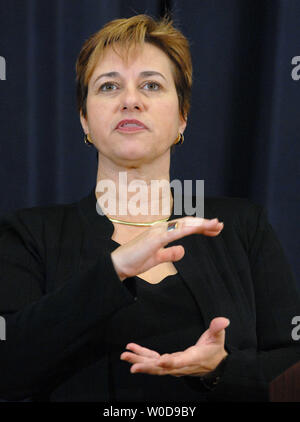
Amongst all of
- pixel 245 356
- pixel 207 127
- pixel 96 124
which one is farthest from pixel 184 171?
pixel 245 356

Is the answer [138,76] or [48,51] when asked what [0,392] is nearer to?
[138,76]

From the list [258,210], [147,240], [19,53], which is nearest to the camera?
[147,240]

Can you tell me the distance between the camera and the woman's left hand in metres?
0.94

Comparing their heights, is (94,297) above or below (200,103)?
below

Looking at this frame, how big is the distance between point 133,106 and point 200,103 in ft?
1.72

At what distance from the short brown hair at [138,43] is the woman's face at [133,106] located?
18 mm

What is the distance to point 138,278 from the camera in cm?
113

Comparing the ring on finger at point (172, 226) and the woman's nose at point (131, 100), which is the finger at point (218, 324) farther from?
the woman's nose at point (131, 100)

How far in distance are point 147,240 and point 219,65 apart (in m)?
0.88

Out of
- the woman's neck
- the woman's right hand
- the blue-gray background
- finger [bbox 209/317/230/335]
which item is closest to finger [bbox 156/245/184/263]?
the woman's right hand

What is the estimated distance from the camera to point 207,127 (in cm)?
168

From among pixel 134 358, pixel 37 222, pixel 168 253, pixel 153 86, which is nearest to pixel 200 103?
pixel 153 86

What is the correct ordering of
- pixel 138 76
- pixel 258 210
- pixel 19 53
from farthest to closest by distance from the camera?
pixel 19 53 → pixel 258 210 → pixel 138 76

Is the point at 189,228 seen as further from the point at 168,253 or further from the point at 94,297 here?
the point at 94,297
